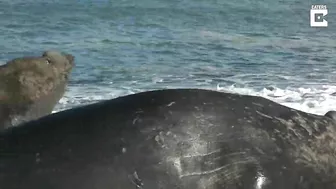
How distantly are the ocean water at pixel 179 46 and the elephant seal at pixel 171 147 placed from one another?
808 cm

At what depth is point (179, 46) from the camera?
23656 mm

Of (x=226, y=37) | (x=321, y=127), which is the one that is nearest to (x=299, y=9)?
(x=226, y=37)

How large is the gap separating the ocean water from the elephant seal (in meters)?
8.08

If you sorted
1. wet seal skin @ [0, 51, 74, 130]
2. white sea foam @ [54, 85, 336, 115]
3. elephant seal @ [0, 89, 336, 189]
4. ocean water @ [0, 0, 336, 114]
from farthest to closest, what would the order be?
ocean water @ [0, 0, 336, 114]
white sea foam @ [54, 85, 336, 115]
wet seal skin @ [0, 51, 74, 130]
elephant seal @ [0, 89, 336, 189]

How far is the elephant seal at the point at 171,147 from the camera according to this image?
3900 millimetres

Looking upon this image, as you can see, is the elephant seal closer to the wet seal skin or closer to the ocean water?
the wet seal skin

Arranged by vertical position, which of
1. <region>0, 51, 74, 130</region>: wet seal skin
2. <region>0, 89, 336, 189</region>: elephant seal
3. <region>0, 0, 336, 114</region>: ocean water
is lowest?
<region>0, 0, 336, 114</region>: ocean water

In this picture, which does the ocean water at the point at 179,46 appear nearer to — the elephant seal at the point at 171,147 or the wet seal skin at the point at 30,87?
the wet seal skin at the point at 30,87

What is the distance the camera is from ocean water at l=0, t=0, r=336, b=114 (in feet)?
51.6

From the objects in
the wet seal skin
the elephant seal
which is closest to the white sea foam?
the wet seal skin

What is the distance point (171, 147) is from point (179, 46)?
19.7 metres

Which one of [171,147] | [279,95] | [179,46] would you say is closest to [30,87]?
[171,147]

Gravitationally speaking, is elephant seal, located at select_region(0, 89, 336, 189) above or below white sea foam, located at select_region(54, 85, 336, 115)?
above

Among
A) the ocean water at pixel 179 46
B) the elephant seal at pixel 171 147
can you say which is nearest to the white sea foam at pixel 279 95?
the ocean water at pixel 179 46
